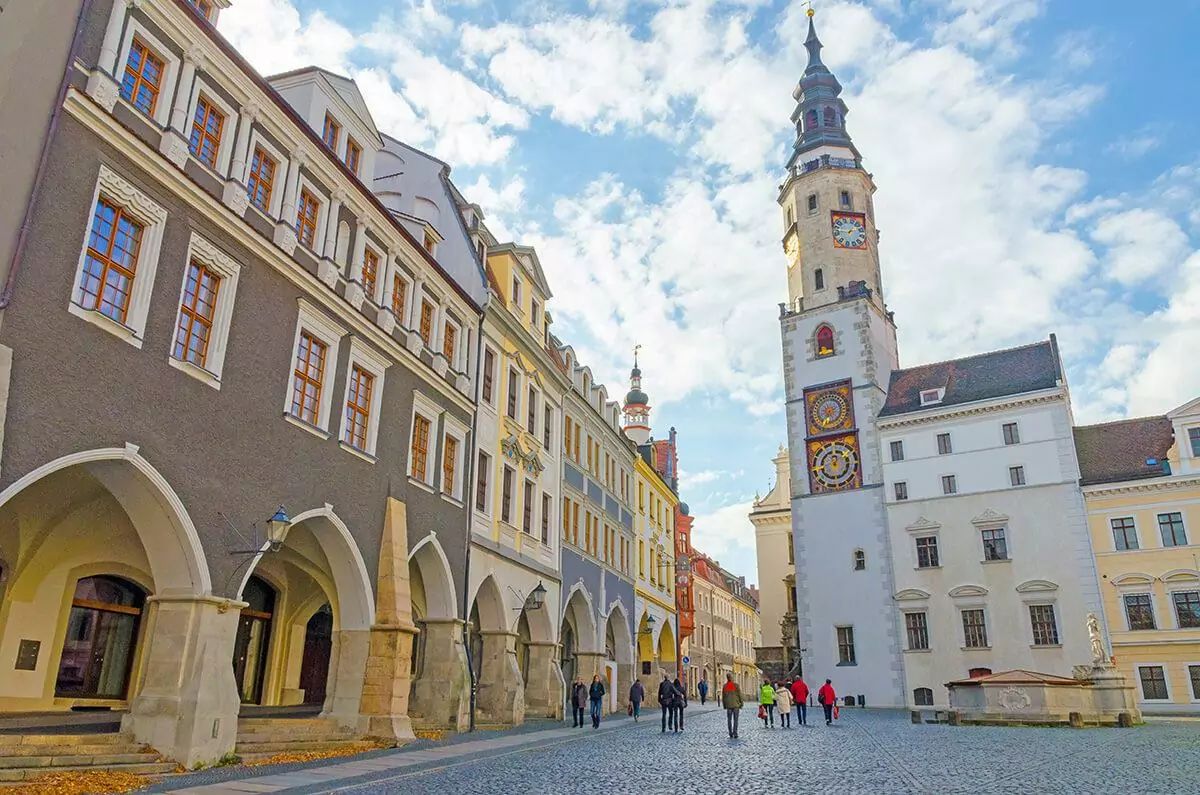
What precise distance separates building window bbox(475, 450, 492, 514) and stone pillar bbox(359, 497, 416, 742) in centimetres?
520

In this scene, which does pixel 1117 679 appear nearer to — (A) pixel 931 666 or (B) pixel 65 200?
(A) pixel 931 666

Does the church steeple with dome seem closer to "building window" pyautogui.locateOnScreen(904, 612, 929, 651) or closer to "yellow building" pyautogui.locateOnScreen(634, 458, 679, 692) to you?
"yellow building" pyautogui.locateOnScreen(634, 458, 679, 692)

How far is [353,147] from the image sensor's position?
21.4 m

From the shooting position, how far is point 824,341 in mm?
50781

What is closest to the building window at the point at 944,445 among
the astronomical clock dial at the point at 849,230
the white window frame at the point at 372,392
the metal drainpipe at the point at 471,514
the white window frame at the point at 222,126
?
the astronomical clock dial at the point at 849,230

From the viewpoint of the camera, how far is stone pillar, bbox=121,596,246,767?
12.7 meters

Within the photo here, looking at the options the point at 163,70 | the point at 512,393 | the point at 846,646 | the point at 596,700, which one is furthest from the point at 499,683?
the point at 846,646

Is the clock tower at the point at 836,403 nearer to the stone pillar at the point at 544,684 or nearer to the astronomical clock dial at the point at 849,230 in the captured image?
the astronomical clock dial at the point at 849,230

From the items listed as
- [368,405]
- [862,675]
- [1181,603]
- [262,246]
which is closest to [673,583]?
[862,675]

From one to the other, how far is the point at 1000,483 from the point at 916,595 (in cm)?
716

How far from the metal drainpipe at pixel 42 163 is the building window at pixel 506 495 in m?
16.5

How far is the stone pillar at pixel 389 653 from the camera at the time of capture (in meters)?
17.6

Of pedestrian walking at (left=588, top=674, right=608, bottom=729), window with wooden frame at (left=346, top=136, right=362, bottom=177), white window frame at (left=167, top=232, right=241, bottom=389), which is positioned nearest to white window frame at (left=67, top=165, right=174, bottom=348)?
white window frame at (left=167, top=232, right=241, bottom=389)

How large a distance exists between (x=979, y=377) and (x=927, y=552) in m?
11.0
